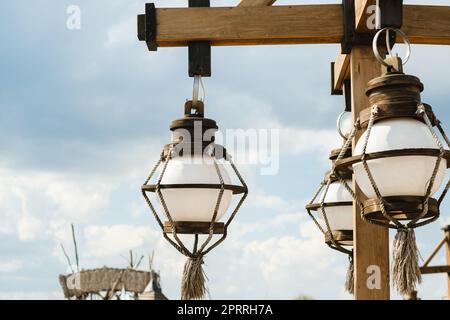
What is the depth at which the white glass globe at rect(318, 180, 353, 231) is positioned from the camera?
476cm

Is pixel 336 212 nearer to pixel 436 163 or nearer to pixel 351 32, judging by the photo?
pixel 351 32

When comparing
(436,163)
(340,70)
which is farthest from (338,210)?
(436,163)

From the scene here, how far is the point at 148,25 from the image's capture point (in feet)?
13.8

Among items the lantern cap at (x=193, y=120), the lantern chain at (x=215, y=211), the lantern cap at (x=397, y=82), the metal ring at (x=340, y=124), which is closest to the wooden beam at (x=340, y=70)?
the metal ring at (x=340, y=124)

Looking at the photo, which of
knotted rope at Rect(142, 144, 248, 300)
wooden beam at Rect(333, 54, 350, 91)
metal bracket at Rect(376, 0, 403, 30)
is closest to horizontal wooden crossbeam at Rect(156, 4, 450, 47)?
wooden beam at Rect(333, 54, 350, 91)

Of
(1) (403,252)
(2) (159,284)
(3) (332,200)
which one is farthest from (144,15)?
(2) (159,284)

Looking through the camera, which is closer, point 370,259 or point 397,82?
point 397,82

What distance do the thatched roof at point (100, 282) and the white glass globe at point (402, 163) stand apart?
27498 mm

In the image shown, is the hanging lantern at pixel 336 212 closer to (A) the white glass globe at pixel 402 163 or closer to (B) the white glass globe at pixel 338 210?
(B) the white glass globe at pixel 338 210

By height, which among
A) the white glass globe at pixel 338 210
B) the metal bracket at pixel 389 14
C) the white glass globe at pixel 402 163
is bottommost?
the white glass globe at pixel 402 163

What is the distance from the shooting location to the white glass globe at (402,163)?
109 inches

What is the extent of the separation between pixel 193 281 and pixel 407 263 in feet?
3.66

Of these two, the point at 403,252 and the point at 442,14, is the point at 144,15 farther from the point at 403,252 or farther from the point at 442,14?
the point at 403,252
